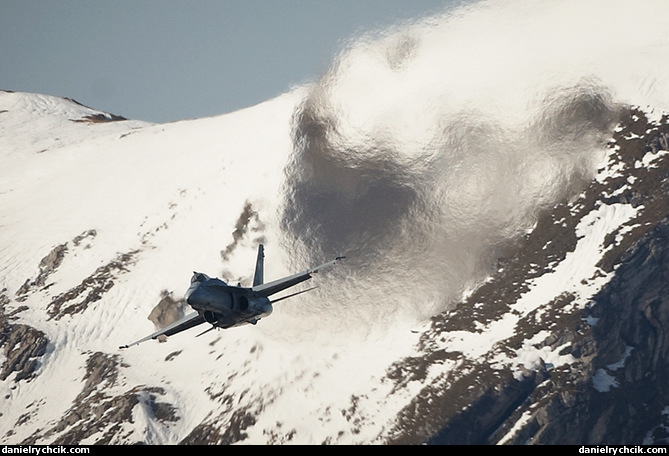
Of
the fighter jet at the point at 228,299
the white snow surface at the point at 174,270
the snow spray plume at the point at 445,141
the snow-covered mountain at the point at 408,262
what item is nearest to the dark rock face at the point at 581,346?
the snow-covered mountain at the point at 408,262

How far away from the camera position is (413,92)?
127375 mm

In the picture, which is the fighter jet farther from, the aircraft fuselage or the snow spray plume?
the snow spray plume

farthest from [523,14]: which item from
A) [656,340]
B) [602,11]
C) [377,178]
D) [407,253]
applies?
[656,340]

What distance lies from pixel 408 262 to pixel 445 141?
1981cm

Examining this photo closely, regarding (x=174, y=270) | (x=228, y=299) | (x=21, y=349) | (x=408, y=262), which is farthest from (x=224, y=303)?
(x=21, y=349)

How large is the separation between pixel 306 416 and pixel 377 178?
3963cm

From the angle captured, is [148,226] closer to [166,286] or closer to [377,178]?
[166,286]

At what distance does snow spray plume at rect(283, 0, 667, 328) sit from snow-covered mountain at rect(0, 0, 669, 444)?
12.1 inches

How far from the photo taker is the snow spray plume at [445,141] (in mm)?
113188

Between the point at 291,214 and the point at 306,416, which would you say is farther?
the point at 291,214

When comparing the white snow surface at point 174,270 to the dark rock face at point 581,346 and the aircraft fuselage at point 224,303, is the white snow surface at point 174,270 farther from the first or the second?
the aircraft fuselage at point 224,303

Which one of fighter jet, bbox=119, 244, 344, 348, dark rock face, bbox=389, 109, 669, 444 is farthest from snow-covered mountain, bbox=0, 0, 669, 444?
fighter jet, bbox=119, 244, 344, 348

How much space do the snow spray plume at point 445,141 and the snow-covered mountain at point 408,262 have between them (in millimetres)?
307

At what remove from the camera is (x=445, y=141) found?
121812mm
